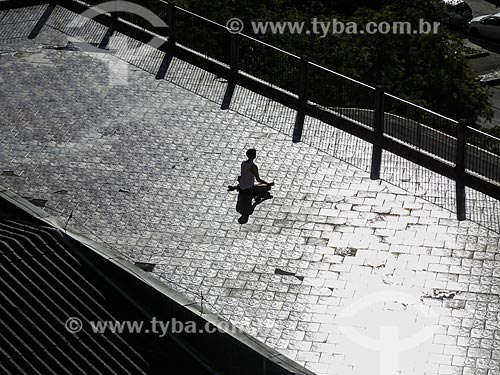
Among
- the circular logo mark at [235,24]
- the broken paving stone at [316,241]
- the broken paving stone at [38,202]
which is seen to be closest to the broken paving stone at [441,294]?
the broken paving stone at [316,241]

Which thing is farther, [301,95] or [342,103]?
[301,95]

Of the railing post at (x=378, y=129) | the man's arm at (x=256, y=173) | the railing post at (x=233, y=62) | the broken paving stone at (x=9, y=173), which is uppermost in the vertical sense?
the railing post at (x=233, y=62)

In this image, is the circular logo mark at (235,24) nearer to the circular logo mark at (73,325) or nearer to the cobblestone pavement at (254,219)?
the cobblestone pavement at (254,219)

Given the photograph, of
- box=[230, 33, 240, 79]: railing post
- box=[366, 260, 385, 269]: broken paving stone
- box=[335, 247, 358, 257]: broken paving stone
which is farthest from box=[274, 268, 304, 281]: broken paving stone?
box=[230, 33, 240, 79]: railing post

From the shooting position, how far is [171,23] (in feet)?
97.7

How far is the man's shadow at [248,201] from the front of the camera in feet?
75.6

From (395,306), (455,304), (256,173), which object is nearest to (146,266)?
(256,173)

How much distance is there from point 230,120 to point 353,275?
6.70 metres

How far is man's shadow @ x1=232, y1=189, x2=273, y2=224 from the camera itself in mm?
23047

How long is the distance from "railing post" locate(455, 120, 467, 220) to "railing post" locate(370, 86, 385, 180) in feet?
5.03

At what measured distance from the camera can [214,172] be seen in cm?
2453

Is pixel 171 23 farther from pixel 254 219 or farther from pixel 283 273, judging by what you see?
pixel 283 273

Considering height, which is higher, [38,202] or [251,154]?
[251,154]

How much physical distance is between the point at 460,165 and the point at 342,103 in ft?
10.7
